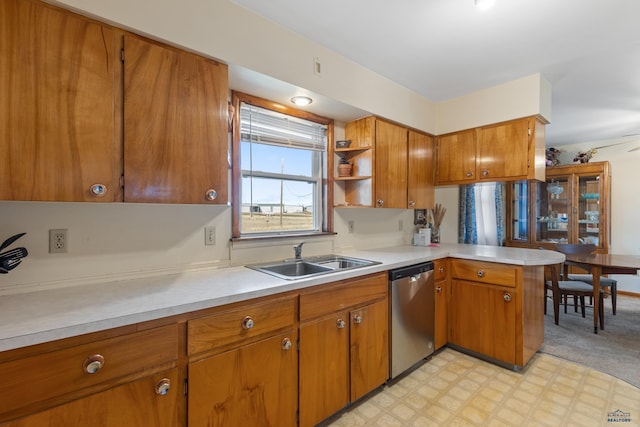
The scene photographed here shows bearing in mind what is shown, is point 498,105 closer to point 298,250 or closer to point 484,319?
point 484,319

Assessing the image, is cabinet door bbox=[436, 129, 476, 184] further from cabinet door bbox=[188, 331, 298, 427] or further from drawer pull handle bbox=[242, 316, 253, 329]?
drawer pull handle bbox=[242, 316, 253, 329]

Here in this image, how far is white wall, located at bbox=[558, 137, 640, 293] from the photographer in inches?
171

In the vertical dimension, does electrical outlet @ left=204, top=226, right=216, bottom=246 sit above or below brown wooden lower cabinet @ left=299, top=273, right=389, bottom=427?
above

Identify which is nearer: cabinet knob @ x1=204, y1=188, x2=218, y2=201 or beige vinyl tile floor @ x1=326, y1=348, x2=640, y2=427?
cabinet knob @ x1=204, y1=188, x2=218, y2=201

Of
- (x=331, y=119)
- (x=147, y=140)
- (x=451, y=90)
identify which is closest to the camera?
(x=147, y=140)

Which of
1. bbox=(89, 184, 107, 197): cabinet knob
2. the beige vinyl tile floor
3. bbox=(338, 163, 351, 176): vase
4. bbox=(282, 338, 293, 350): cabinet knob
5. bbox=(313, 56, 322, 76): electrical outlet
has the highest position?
bbox=(313, 56, 322, 76): electrical outlet

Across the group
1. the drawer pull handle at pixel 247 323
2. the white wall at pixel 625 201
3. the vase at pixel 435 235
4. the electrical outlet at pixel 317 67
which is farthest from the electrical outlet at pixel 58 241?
the white wall at pixel 625 201

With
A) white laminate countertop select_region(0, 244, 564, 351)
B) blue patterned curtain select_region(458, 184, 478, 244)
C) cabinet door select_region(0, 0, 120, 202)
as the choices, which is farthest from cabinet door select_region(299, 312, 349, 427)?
blue patterned curtain select_region(458, 184, 478, 244)

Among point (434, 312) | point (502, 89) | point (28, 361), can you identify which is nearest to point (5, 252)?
point (28, 361)

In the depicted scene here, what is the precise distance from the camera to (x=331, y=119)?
2.64 m

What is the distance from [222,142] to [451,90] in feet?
8.08

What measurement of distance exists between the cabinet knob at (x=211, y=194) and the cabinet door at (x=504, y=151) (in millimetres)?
2604

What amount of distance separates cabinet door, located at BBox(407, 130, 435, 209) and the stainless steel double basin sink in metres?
0.99

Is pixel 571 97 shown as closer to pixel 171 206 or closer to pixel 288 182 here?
pixel 288 182
